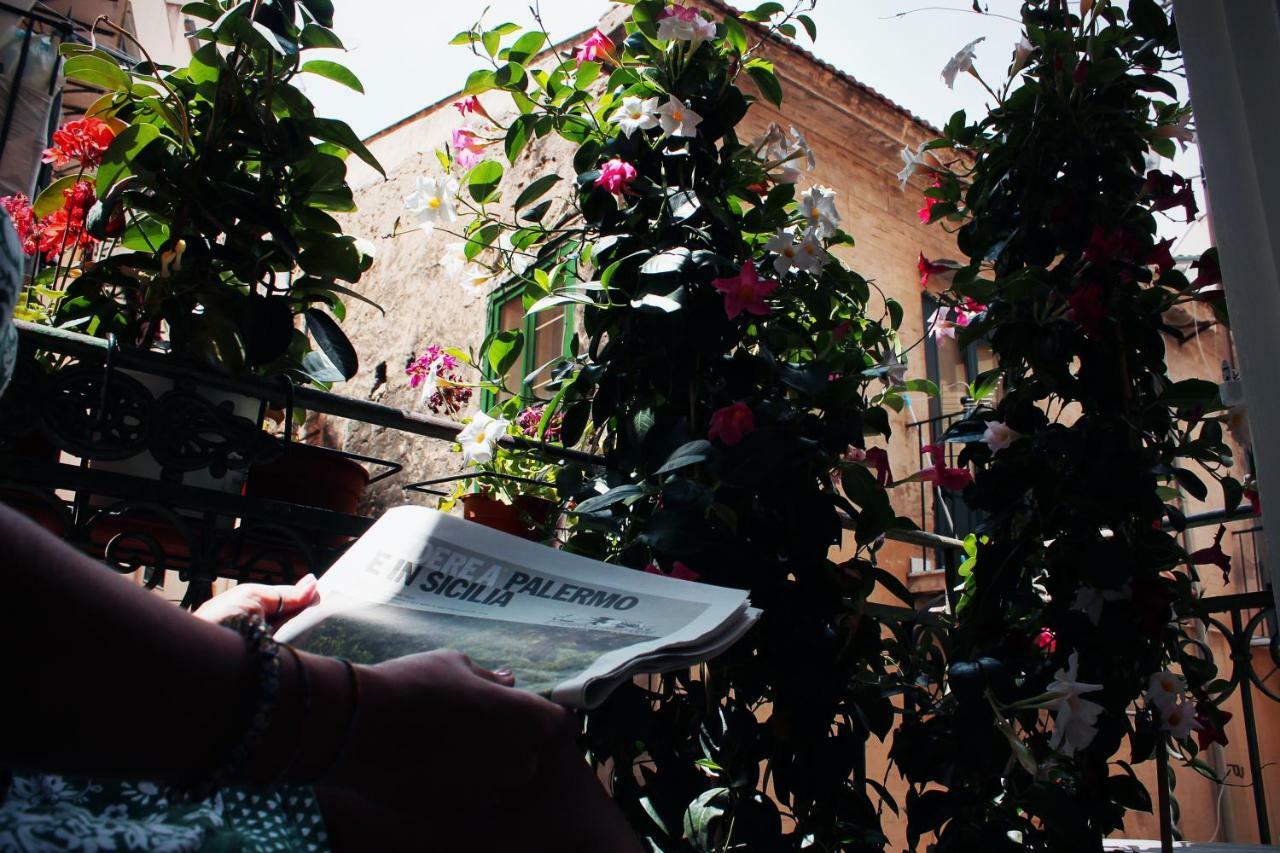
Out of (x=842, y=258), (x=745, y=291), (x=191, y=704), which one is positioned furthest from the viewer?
A: (x=842, y=258)

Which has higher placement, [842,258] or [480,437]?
[842,258]

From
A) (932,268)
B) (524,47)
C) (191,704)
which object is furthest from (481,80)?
(191,704)

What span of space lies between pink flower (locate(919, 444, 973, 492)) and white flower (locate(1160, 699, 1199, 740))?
48 centimetres

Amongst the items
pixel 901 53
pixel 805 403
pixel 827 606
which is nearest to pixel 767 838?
pixel 827 606

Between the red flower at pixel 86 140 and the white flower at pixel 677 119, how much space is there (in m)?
1.00

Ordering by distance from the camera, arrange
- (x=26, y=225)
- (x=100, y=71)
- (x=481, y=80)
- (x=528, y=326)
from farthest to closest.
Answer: (x=528, y=326) → (x=26, y=225) → (x=481, y=80) → (x=100, y=71)

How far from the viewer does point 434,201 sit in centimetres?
192

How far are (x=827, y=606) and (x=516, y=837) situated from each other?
783 millimetres

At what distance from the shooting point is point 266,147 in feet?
5.17

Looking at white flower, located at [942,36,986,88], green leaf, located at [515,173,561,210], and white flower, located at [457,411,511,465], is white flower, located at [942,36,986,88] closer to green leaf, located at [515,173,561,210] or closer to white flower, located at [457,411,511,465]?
green leaf, located at [515,173,561,210]

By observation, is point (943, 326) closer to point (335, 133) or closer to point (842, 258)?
point (335, 133)

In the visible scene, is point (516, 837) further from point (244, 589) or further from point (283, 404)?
point (283, 404)

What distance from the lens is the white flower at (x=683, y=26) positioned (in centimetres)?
161

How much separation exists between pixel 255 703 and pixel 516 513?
3.96 ft
